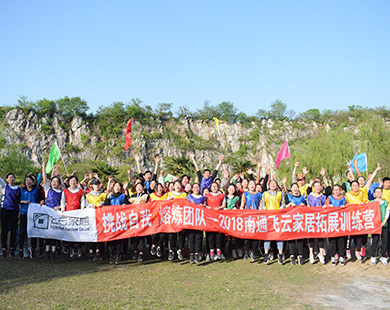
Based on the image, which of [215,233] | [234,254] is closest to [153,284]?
[215,233]

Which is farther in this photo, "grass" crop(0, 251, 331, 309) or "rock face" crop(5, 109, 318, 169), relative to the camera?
"rock face" crop(5, 109, 318, 169)

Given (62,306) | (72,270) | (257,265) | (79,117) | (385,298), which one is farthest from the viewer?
(79,117)

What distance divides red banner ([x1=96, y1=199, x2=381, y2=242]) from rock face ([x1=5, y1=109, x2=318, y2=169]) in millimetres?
44259

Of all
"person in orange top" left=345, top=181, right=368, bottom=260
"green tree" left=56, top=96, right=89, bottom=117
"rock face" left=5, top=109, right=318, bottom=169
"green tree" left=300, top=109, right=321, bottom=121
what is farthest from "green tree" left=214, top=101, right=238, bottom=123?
"person in orange top" left=345, top=181, right=368, bottom=260

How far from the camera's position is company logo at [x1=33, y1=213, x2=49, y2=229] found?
741cm

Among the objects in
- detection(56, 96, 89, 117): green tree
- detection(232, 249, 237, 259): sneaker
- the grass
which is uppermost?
detection(56, 96, 89, 117): green tree

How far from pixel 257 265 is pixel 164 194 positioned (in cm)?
250

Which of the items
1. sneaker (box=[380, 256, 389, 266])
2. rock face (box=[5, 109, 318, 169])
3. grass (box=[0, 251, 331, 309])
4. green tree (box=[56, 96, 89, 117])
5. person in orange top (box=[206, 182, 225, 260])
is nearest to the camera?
grass (box=[0, 251, 331, 309])

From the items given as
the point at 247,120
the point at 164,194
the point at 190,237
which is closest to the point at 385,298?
the point at 190,237

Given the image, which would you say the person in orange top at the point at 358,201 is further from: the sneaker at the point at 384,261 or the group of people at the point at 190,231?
the sneaker at the point at 384,261

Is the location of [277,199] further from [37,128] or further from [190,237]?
[37,128]

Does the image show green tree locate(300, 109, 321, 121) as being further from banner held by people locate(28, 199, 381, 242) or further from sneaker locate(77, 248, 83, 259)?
sneaker locate(77, 248, 83, 259)

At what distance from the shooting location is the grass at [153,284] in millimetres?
4965

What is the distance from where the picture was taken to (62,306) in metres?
4.77
